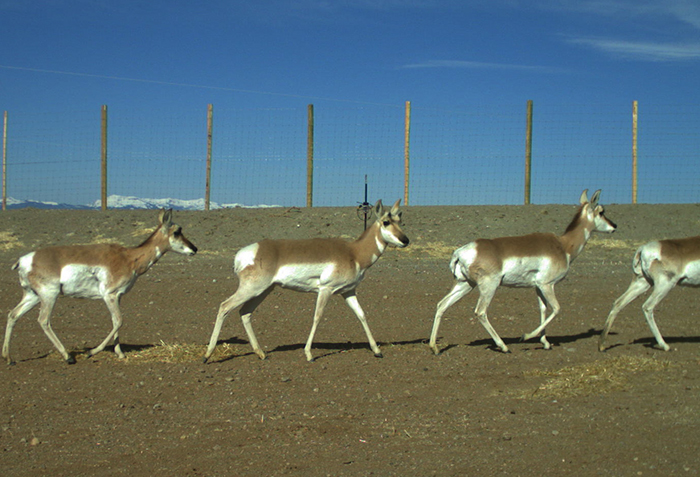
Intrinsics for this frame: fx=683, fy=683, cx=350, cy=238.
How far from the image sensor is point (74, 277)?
30.2 feet

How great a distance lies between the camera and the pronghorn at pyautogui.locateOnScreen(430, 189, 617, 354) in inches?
384

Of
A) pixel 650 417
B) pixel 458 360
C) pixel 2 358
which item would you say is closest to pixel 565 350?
pixel 458 360

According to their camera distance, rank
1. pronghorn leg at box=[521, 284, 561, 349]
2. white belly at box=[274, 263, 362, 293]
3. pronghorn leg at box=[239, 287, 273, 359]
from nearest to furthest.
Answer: white belly at box=[274, 263, 362, 293], pronghorn leg at box=[239, 287, 273, 359], pronghorn leg at box=[521, 284, 561, 349]

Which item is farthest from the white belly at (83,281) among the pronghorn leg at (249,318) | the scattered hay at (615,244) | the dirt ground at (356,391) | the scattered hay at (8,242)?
the scattered hay at (615,244)

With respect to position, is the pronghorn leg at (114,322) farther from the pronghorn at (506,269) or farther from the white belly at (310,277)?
the pronghorn at (506,269)

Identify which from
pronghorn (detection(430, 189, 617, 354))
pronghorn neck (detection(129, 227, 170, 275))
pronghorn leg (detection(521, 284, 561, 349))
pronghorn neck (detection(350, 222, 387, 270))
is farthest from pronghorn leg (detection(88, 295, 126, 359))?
pronghorn leg (detection(521, 284, 561, 349))

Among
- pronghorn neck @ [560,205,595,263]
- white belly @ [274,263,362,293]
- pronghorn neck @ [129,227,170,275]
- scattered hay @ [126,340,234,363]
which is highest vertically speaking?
pronghorn neck @ [560,205,595,263]

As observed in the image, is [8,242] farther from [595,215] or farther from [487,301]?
[595,215]

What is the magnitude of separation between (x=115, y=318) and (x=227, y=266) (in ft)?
29.8

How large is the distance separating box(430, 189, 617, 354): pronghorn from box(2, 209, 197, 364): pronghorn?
4426 mm

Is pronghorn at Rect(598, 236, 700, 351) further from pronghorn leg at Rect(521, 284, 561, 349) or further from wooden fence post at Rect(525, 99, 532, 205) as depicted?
wooden fence post at Rect(525, 99, 532, 205)

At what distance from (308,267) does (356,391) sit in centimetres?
215

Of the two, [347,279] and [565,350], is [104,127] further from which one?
[565,350]

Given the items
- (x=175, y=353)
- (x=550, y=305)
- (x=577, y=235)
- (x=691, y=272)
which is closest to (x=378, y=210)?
(x=550, y=305)
